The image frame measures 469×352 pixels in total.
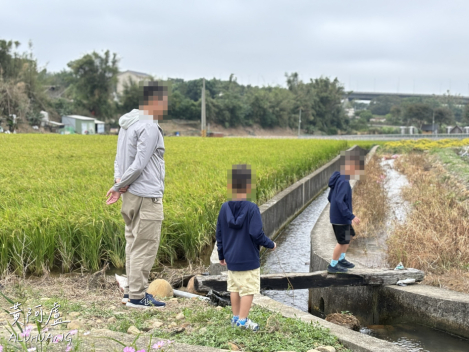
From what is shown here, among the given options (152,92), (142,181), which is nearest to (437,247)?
(142,181)

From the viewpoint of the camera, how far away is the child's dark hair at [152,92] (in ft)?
10.9

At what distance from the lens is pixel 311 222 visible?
8766 mm

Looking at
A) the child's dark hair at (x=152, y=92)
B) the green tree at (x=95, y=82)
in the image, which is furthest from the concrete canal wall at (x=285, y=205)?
the green tree at (x=95, y=82)

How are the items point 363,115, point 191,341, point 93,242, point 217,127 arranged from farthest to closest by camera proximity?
point 363,115 → point 217,127 → point 93,242 → point 191,341

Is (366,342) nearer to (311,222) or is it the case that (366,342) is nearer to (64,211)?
(64,211)

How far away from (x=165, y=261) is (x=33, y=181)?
3211mm

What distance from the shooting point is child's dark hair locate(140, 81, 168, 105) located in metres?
3.32

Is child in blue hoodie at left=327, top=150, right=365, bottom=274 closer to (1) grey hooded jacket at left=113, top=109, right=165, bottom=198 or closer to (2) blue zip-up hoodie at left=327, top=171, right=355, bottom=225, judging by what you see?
(2) blue zip-up hoodie at left=327, top=171, right=355, bottom=225

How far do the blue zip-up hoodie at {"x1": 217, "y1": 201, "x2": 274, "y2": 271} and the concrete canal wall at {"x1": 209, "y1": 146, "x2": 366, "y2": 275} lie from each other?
1.38 meters

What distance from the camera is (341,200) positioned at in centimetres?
376

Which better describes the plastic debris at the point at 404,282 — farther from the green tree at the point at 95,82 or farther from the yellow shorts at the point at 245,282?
the green tree at the point at 95,82

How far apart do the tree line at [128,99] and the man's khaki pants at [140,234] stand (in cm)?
3652

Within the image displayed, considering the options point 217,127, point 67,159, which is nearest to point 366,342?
point 67,159

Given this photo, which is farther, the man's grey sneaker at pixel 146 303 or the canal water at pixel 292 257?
the canal water at pixel 292 257
